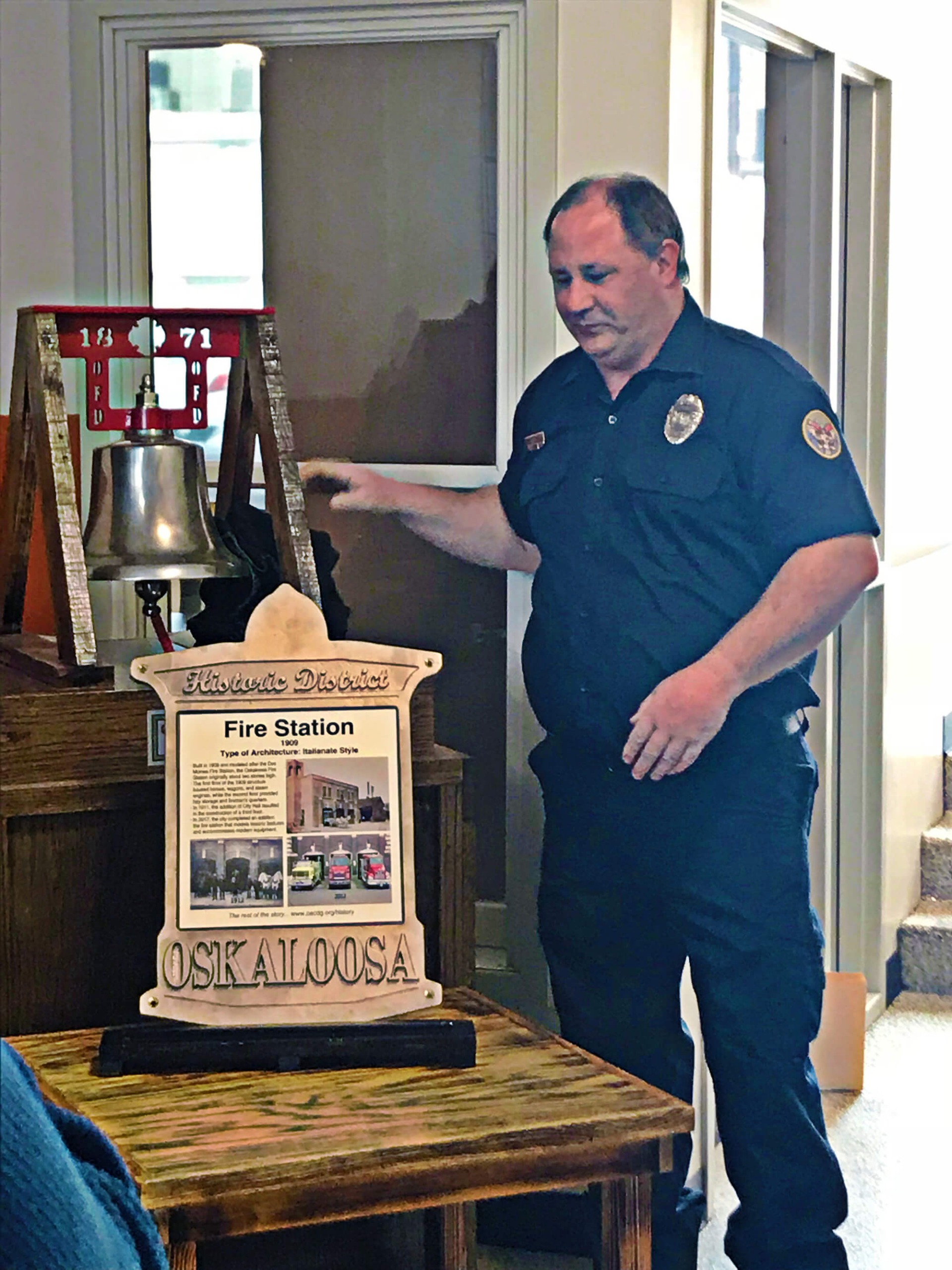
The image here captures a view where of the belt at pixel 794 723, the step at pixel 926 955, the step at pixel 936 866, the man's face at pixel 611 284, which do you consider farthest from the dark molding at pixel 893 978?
the man's face at pixel 611 284

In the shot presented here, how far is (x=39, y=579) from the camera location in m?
2.34

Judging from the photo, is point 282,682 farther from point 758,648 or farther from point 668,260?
point 668,260

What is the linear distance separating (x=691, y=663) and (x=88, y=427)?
0.82 meters

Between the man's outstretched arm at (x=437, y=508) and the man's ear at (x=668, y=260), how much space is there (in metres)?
0.39

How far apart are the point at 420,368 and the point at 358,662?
2.53ft

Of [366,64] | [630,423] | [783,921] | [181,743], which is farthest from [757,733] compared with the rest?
[366,64]

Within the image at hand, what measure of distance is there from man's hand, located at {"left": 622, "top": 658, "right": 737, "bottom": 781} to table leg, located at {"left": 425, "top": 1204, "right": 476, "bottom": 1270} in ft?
2.41

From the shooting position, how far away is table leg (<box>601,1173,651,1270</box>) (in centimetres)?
151

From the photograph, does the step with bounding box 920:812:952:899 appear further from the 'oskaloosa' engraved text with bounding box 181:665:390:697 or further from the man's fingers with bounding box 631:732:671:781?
the 'oskaloosa' engraved text with bounding box 181:665:390:697

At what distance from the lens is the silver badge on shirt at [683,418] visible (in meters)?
2.06

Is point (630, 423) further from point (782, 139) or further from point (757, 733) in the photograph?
point (782, 139)

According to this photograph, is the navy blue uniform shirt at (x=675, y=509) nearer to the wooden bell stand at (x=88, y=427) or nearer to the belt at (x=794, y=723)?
the belt at (x=794, y=723)

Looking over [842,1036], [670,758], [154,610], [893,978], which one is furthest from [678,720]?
[893,978]

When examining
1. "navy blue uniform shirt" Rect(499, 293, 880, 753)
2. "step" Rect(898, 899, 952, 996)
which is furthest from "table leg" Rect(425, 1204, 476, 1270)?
"step" Rect(898, 899, 952, 996)
